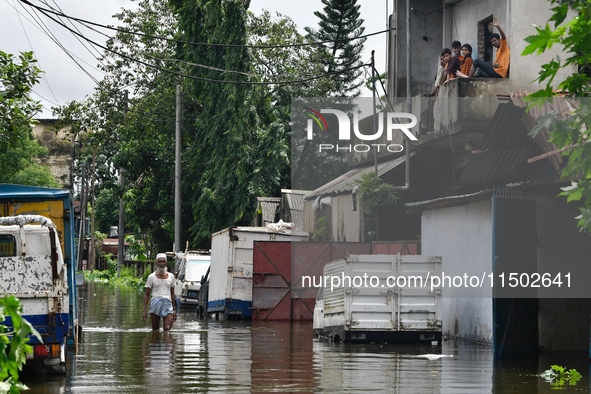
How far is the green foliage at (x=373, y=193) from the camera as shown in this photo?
30531mm

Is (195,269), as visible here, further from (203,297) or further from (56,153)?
(56,153)

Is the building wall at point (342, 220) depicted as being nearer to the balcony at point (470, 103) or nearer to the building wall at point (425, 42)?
the building wall at point (425, 42)

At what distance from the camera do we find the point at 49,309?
1349cm

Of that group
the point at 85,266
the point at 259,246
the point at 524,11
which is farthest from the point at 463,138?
the point at 85,266

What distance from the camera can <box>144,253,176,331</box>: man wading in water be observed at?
22.9 meters

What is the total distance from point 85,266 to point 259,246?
225 ft

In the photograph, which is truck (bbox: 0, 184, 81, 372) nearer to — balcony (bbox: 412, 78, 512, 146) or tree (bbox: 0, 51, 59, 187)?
tree (bbox: 0, 51, 59, 187)

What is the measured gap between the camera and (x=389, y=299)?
20984mm

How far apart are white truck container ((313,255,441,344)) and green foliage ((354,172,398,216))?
31.2 ft

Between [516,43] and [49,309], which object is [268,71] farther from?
[49,309]

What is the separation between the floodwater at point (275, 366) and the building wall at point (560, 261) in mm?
771

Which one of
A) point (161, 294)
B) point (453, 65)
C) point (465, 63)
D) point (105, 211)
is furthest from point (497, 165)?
point (105, 211)

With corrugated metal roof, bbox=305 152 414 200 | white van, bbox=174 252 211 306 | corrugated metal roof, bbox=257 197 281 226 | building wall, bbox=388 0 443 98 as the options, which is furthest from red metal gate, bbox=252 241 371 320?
corrugated metal roof, bbox=257 197 281 226

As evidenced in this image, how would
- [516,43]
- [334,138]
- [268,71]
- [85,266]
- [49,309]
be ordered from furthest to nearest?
[85,266] < [268,71] < [334,138] < [516,43] < [49,309]
